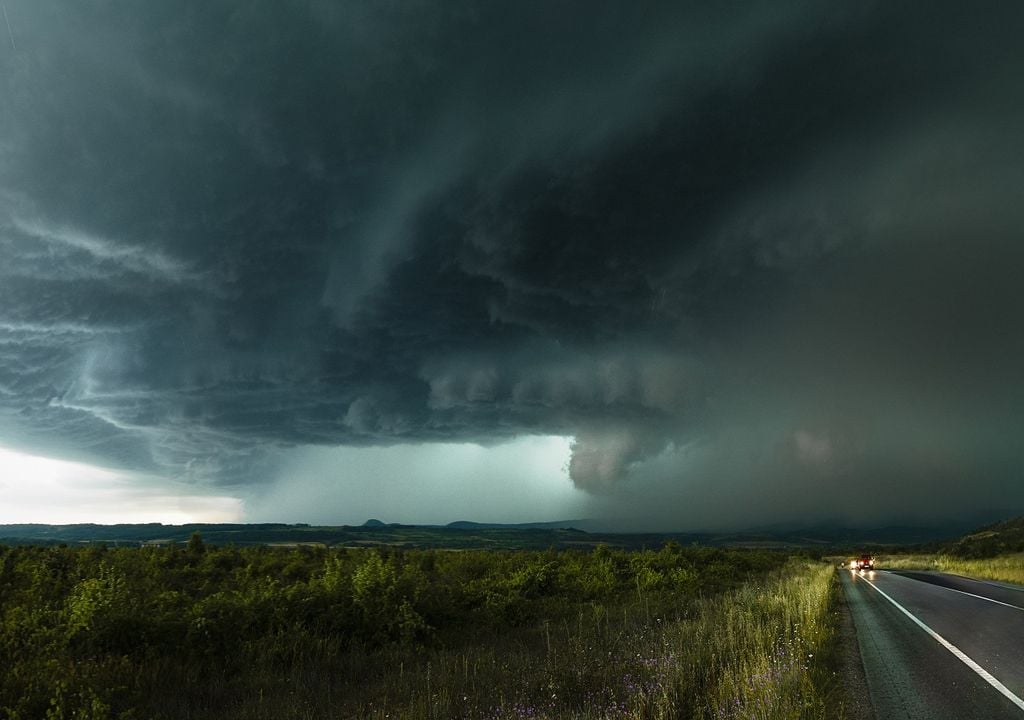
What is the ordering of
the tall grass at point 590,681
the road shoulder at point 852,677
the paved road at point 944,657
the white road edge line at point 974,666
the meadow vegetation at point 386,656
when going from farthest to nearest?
1. the white road edge line at point 974,666
2. the paved road at point 944,657
3. the road shoulder at point 852,677
4. the meadow vegetation at point 386,656
5. the tall grass at point 590,681

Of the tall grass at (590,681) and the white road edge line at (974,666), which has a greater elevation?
the tall grass at (590,681)

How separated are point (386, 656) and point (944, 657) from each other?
1170cm

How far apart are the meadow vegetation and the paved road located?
96cm

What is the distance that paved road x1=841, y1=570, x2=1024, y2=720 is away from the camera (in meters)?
8.16

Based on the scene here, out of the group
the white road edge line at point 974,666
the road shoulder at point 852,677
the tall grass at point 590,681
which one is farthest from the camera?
the white road edge line at point 974,666

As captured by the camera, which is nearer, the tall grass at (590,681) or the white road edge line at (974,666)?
the tall grass at (590,681)

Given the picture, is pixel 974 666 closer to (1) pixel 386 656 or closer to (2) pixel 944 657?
(2) pixel 944 657

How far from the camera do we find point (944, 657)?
11609 millimetres

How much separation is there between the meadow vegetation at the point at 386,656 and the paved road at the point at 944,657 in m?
0.96

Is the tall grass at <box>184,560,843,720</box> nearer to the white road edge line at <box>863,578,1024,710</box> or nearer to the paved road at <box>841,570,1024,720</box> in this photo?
the paved road at <box>841,570,1024,720</box>

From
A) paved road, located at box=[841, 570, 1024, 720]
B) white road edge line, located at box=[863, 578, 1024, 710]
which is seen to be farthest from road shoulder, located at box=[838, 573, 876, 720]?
white road edge line, located at box=[863, 578, 1024, 710]

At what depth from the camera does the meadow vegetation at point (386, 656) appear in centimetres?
763

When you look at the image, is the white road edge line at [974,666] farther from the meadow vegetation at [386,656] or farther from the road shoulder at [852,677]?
the meadow vegetation at [386,656]

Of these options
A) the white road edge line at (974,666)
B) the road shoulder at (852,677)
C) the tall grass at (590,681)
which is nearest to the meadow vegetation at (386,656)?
the tall grass at (590,681)
